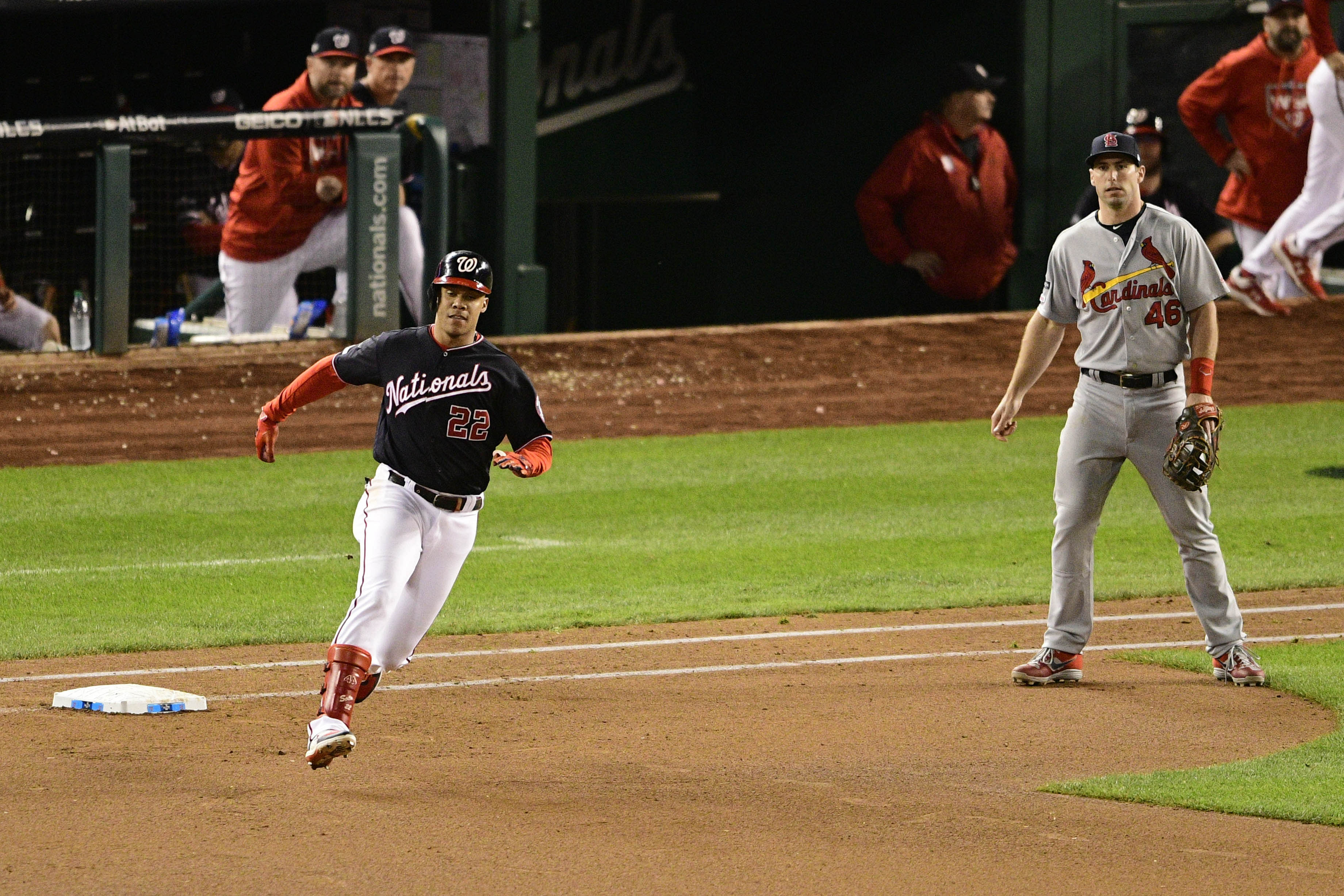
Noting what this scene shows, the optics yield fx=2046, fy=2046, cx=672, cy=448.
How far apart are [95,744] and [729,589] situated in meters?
3.66

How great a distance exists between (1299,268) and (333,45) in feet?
24.7

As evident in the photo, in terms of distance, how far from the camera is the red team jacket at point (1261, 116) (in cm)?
1544

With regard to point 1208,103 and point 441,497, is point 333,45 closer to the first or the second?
point 1208,103

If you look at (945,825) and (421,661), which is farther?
(421,661)

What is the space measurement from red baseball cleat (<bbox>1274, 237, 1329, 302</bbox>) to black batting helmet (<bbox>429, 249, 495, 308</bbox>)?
34.9 ft

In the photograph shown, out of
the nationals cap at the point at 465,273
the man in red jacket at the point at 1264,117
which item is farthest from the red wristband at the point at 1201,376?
the man in red jacket at the point at 1264,117

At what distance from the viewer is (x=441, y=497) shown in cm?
625

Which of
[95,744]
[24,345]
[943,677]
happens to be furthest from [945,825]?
[24,345]

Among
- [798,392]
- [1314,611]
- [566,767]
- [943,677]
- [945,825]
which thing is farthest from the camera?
[798,392]

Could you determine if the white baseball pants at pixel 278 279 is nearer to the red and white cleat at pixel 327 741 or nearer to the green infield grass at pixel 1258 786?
the red and white cleat at pixel 327 741

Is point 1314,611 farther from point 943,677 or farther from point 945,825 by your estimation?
point 945,825

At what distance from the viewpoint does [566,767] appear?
622cm

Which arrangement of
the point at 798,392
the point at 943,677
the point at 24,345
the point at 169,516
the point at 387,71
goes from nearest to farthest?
the point at 943,677, the point at 169,516, the point at 24,345, the point at 387,71, the point at 798,392

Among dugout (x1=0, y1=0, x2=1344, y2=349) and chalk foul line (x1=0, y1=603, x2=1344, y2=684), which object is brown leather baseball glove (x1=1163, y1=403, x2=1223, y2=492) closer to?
chalk foul line (x1=0, y1=603, x2=1344, y2=684)
